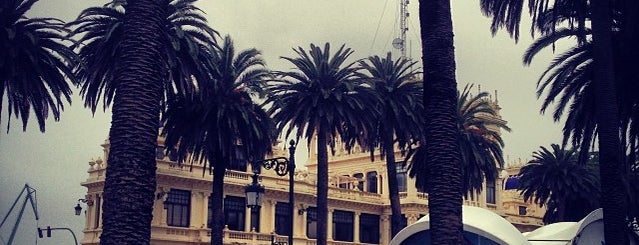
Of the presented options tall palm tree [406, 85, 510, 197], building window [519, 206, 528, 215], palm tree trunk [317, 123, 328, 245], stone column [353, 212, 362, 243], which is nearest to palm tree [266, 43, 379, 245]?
palm tree trunk [317, 123, 328, 245]

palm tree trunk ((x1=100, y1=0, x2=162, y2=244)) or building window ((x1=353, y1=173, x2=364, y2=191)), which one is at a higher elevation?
building window ((x1=353, y1=173, x2=364, y2=191))

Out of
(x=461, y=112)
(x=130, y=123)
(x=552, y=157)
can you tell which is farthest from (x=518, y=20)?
(x=552, y=157)

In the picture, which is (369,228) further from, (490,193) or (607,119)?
(607,119)

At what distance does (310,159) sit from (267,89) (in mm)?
37533

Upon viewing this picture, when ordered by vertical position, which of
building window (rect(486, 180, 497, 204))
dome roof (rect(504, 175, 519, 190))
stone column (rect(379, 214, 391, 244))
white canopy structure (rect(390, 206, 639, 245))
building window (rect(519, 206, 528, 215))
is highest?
dome roof (rect(504, 175, 519, 190))

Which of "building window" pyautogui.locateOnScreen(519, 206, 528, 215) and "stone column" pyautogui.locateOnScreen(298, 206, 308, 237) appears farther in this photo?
"building window" pyautogui.locateOnScreen(519, 206, 528, 215)

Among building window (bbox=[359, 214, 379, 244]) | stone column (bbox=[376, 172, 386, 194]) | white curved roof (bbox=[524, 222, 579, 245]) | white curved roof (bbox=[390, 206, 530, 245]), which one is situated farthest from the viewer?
stone column (bbox=[376, 172, 386, 194])

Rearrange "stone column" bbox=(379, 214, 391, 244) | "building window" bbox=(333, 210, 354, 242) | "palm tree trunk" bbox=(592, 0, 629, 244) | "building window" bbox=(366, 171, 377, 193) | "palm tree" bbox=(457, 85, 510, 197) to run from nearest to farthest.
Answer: "palm tree trunk" bbox=(592, 0, 629, 244) → "palm tree" bbox=(457, 85, 510, 197) → "building window" bbox=(333, 210, 354, 242) → "stone column" bbox=(379, 214, 391, 244) → "building window" bbox=(366, 171, 377, 193)

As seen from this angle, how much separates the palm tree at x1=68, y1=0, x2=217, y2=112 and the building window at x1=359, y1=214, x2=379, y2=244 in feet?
110

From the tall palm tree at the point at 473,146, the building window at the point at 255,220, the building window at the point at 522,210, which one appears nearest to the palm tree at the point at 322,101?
the tall palm tree at the point at 473,146

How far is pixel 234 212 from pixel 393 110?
18.6 m

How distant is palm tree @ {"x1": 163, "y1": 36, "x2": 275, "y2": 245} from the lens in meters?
39.5

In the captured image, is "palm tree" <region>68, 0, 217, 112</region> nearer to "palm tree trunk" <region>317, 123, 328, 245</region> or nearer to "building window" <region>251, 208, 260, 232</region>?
"palm tree trunk" <region>317, 123, 328, 245</region>

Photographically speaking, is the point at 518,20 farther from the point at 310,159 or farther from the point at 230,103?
the point at 310,159
